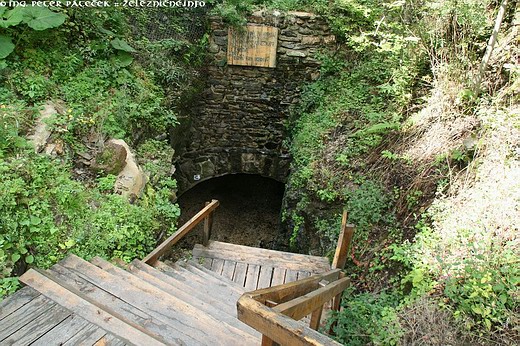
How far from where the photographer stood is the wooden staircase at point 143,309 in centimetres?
154

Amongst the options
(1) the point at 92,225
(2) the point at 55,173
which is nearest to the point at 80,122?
(2) the point at 55,173

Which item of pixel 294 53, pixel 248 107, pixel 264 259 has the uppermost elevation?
pixel 294 53

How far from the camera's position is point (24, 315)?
6.85ft

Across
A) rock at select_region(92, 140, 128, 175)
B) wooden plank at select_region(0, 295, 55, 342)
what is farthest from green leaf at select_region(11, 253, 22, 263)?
rock at select_region(92, 140, 128, 175)

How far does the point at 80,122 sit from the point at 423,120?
4.61m

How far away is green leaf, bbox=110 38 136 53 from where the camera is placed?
5.41 metres

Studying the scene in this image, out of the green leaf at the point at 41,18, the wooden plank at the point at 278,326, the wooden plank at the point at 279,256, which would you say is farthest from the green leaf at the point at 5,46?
the wooden plank at the point at 278,326

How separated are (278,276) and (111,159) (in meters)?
2.47

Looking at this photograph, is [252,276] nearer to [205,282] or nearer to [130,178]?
[205,282]

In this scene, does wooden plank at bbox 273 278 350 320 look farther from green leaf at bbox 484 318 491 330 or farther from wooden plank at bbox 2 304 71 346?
wooden plank at bbox 2 304 71 346

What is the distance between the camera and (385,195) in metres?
4.37

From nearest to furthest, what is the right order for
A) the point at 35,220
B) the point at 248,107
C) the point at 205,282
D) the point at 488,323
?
the point at 488,323 → the point at 35,220 → the point at 205,282 → the point at 248,107

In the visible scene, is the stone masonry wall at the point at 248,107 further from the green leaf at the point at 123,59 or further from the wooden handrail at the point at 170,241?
the wooden handrail at the point at 170,241

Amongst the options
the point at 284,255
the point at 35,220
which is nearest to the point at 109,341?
the point at 35,220
